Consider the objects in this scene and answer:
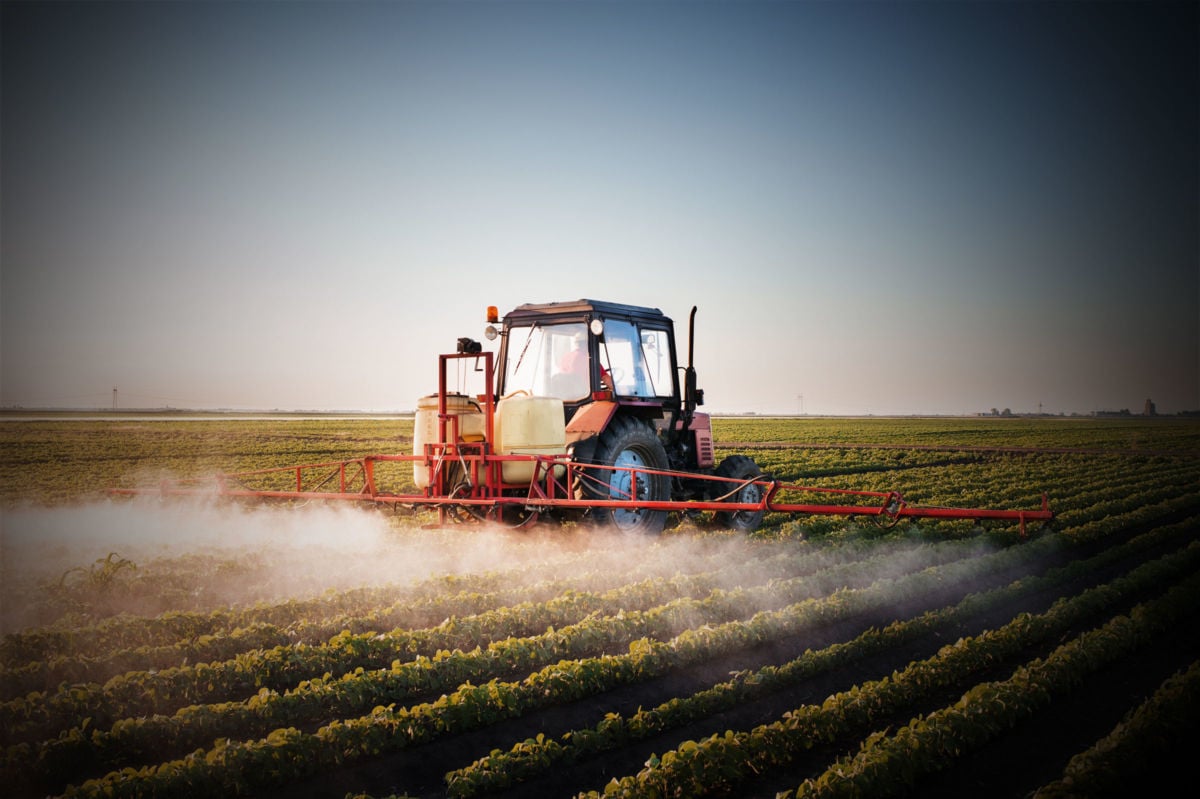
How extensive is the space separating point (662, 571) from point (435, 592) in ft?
7.89

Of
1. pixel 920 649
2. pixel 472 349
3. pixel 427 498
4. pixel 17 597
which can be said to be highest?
pixel 472 349

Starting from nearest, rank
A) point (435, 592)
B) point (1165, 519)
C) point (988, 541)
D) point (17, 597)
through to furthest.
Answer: point (17, 597), point (435, 592), point (988, 541), point (1165, 519)

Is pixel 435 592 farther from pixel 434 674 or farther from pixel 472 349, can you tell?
pixel 472 349

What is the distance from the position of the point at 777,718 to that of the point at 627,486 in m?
4.48

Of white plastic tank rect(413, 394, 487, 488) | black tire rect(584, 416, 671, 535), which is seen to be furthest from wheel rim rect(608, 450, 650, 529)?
white plastic tank rect(413, 394, 487, 488)

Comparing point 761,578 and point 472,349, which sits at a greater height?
point 472,349

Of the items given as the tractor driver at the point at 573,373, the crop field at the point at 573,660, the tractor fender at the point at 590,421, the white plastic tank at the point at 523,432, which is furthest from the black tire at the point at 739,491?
the white plastic tank at the point at 523,432

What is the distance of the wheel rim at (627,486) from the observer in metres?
8.85

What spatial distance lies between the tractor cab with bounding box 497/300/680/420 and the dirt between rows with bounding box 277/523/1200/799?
13.5 feet

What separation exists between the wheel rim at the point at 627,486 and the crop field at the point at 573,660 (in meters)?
0.32

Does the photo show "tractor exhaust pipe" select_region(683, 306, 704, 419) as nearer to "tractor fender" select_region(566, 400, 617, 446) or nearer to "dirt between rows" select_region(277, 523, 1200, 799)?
"tractor fender" select_region(566, 400, 617, 446)

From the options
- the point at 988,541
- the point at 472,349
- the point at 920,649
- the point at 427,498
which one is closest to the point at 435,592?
the point at 427,498

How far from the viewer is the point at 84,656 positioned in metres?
→ 5.28

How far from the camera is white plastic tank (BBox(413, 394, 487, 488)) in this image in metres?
8.59
